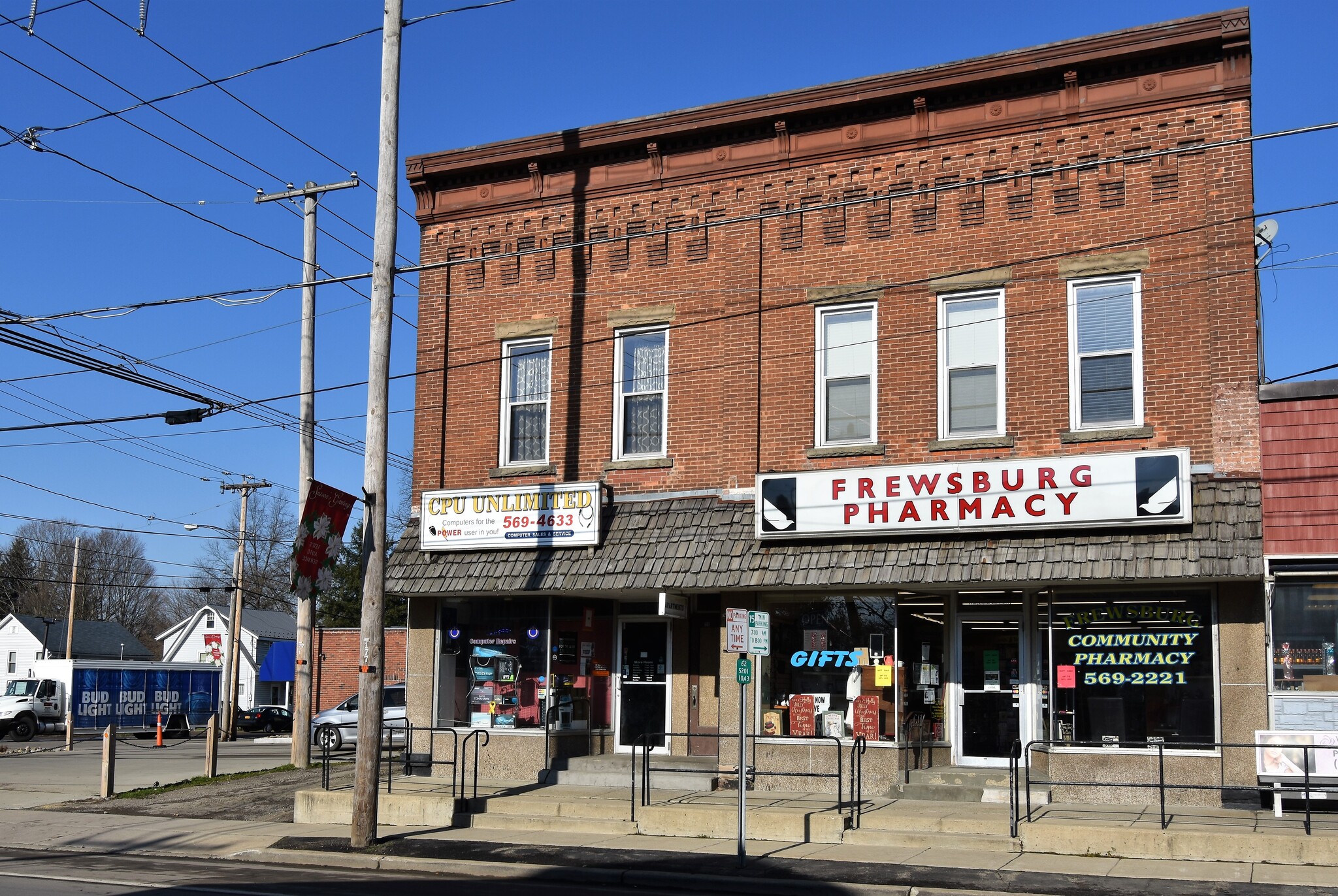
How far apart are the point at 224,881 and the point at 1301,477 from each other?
1307 cm

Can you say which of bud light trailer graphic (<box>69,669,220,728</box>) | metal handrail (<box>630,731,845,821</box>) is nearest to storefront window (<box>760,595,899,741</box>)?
metal handrail (<box>630,731,845,821</box>)

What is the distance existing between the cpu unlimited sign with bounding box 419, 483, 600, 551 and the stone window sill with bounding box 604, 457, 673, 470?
0.69 m

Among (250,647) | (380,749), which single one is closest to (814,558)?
(380,749)

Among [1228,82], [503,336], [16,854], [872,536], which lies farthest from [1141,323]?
[16,854]

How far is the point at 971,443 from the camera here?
16.7 m

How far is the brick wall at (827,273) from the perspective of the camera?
15805 millimetres

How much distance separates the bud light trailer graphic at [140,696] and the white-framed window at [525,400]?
1278 inches

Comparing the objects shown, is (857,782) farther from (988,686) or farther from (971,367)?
(971,367)

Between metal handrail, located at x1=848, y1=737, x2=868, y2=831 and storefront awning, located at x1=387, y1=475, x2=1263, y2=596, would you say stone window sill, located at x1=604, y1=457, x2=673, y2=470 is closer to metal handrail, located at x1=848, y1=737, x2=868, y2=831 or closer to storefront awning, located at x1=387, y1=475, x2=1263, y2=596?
storefront awning, located at x1=387, y1=475, x2=1263, y2=596

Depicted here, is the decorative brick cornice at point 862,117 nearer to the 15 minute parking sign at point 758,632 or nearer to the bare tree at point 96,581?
the 15 minute parking sign at point 758,632

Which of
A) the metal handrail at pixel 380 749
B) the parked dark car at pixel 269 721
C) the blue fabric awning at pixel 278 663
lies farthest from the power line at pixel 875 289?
the blue fabric awning at pixel 278 663

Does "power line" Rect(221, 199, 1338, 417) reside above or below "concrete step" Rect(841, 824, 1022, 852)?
above

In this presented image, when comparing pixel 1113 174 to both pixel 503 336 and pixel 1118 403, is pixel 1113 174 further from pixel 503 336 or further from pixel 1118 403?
pixel 503 336

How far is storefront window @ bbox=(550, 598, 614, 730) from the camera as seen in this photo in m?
19.4
